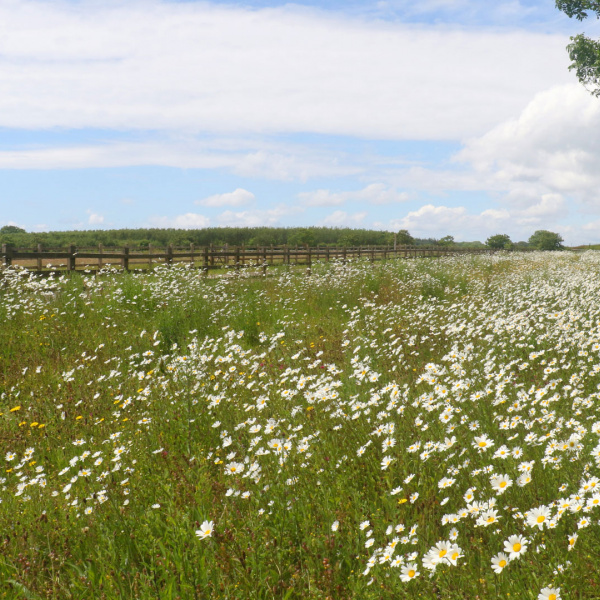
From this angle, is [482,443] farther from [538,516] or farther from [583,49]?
[583,49]

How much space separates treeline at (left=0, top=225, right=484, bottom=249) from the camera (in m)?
60.4

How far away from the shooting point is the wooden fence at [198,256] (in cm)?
1652

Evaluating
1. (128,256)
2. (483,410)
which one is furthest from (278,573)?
Result: (128,256)

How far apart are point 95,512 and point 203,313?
22.5 ft

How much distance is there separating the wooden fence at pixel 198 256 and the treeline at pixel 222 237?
54.6ft

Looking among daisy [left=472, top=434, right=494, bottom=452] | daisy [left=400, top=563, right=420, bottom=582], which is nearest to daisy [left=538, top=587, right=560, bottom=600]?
daisy [left=400, top=563, right=420, bottom=582]

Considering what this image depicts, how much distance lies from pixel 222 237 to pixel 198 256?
142ft

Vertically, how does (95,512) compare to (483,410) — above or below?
below

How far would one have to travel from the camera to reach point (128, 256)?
17750mm

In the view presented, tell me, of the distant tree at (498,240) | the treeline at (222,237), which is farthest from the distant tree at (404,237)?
the distant tree at (498,240)

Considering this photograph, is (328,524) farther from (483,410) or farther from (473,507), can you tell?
(483,410)

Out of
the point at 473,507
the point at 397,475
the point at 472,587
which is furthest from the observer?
the point at 397,475

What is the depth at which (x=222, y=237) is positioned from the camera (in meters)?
64.8

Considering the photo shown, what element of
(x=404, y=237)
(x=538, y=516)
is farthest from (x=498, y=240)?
(x=538, y=516)
